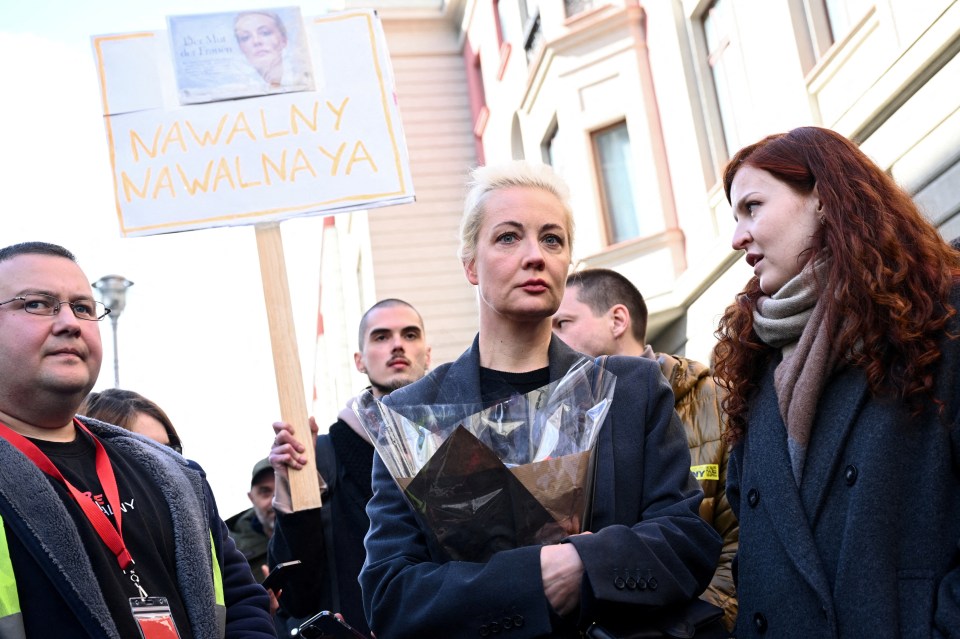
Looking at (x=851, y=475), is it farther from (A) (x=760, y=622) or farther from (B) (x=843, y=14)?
(B) (x=843, y=14)

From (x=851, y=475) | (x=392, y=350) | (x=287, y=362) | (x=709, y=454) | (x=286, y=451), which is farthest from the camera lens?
(x=392, y=350)

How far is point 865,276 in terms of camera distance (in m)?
2.80

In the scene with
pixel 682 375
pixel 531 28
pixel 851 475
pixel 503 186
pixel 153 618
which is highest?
pixel 531 28

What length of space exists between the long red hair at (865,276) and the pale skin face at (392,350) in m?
2.51

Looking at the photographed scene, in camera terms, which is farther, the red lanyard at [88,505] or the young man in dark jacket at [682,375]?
the young man in dark jacket at [682,375]

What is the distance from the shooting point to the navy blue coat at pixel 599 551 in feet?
8.57

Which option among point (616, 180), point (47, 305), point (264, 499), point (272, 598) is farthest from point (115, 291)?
point (47, 305)

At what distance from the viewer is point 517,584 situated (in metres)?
2.61

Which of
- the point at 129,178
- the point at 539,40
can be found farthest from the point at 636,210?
the point at 129,178

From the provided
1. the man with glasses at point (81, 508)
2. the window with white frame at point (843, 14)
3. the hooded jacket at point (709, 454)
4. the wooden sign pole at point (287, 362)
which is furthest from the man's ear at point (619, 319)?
the window with white frame at point (843, 14)

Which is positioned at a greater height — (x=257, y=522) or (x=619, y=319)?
(x=619, y=319)

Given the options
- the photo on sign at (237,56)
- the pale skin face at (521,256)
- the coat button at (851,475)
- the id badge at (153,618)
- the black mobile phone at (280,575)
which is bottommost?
the black mobile phone at (280,575)

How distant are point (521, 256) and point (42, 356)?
140cm

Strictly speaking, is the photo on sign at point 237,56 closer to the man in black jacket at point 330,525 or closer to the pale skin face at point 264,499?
the man in black jacket at point 330,525
